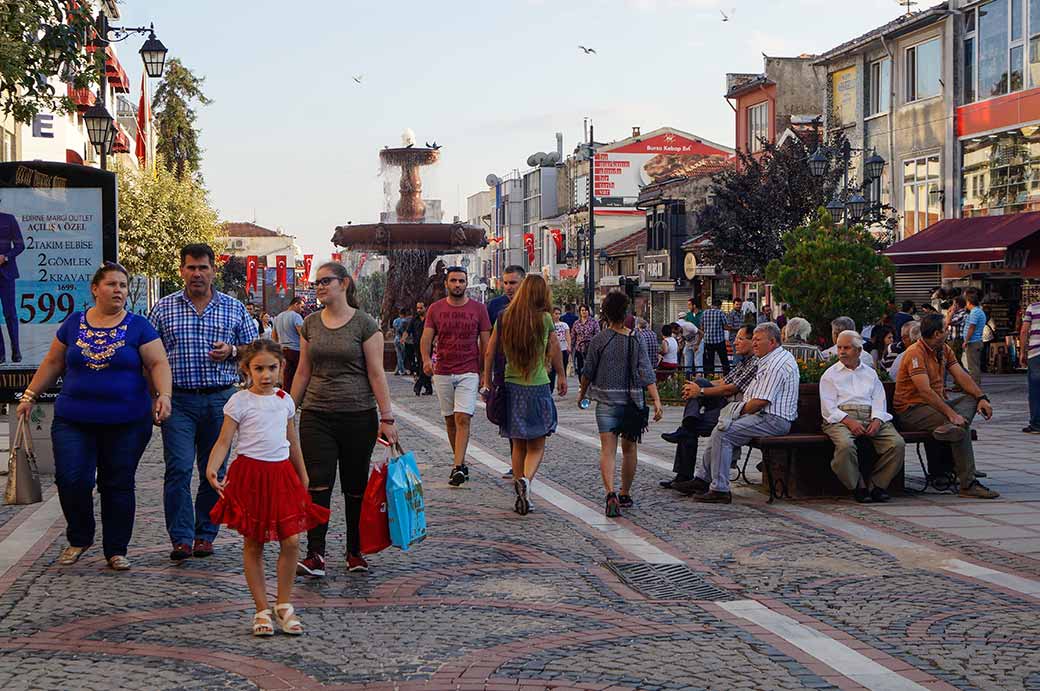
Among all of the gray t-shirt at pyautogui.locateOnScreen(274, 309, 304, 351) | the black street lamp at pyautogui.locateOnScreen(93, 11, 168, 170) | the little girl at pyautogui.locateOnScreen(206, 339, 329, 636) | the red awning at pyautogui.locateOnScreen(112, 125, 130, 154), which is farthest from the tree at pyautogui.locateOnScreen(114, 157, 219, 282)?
the little girl at pyautogui.locateOnScreen(206, 339, 329, 636)

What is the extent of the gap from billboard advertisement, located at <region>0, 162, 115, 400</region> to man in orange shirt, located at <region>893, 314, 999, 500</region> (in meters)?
7.43

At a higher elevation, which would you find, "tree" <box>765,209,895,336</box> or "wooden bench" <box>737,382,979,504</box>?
"tree" <box>765,209,895,336</box>

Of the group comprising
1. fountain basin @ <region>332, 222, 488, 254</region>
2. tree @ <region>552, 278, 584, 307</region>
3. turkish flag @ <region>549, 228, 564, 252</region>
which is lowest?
tree @ <region>552, 278, 584, 307</region>

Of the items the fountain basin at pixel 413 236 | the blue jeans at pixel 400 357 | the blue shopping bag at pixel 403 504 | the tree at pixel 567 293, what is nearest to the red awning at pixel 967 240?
the blue jeans at pixel 400 357

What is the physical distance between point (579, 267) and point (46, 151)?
44344 mm

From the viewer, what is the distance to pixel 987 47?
32688 mm

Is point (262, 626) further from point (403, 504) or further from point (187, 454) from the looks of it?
point (187, 454)

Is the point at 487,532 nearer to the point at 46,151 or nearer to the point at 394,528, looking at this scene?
the point at 394,528

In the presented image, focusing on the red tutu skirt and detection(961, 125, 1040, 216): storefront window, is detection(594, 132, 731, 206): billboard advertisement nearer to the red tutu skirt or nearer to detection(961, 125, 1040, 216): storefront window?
detection(961, 125, 1040, 216): storefront window

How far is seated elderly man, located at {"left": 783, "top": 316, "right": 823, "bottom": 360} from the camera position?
46.3ft

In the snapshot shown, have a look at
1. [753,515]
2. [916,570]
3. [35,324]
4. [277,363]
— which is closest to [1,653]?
[277,363]

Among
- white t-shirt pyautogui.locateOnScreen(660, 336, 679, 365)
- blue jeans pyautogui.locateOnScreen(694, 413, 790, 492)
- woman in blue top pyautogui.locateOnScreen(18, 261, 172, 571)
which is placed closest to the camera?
woman in blue top pyautogui.locateOnScreen(18, 261, 172, 571)

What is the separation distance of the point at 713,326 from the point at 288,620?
21943 mm

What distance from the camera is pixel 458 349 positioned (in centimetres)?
1240
